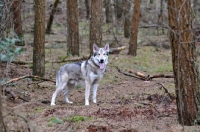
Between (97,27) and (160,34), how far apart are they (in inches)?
498

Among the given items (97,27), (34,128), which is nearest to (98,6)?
(97,27)

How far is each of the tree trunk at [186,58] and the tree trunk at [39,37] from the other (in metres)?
6.64

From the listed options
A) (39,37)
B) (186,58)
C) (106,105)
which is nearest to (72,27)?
(39,37)

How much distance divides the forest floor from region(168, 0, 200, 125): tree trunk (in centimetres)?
45

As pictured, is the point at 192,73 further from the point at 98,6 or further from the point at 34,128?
the point at 98,6

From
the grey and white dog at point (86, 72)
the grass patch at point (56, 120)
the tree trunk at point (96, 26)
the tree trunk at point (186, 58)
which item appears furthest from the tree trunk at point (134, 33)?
the tree trunk at point (186, 58)

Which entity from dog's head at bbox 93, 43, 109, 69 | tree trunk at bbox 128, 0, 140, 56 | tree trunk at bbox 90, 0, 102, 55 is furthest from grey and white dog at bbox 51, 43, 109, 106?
tree trunk at bbox 128, 0, 140, 56

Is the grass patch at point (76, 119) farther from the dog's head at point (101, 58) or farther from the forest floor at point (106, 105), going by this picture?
the dog's head at point (101, 58)

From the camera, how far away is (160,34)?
26453 mm

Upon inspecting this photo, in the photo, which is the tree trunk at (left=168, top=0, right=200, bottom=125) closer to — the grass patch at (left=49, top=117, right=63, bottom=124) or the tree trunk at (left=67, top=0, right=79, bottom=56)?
the grass patch at (left=49, top=117, right=63, bottom=124)

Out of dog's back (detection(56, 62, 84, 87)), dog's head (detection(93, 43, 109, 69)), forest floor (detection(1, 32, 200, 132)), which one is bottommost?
forest floor (detection(1, 32, 200, 132))

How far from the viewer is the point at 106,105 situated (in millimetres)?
9594

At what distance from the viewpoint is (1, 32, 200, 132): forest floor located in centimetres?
700

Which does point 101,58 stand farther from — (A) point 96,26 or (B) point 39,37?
(A) point 96,26
